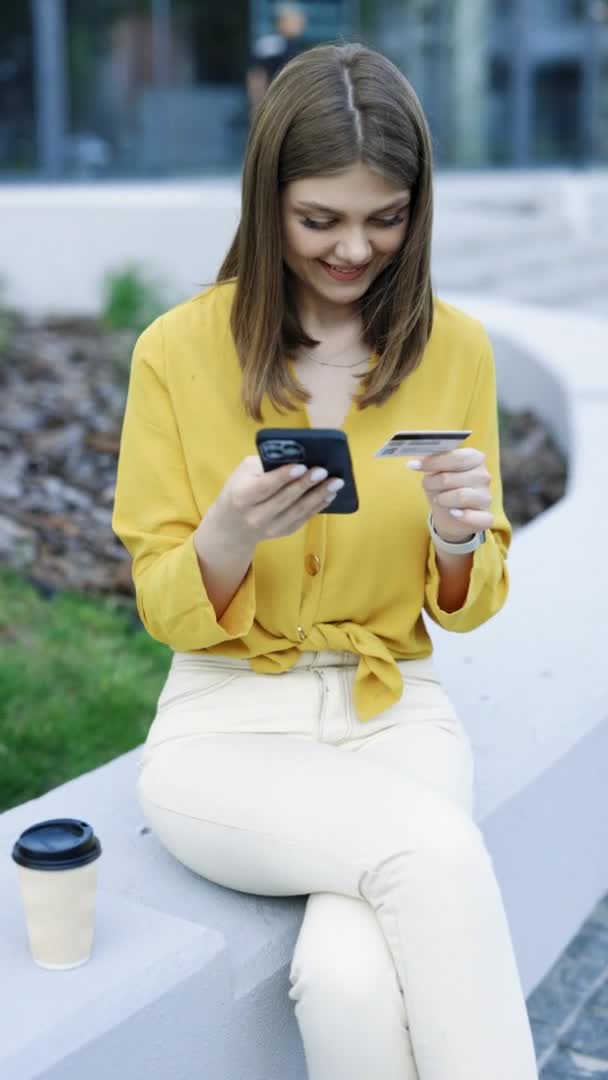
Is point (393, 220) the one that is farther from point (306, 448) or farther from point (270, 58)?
point (270, 58)

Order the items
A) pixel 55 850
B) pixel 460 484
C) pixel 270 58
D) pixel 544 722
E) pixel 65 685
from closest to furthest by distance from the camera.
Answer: pixel 55 850
pixel 460 484
pixel 544 722
pixel 65 685
pixel 270 58

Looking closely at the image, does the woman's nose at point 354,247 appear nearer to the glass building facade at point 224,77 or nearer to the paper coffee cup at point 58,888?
the paper coffee cup at point 58,888

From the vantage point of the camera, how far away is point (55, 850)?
6.01 feet

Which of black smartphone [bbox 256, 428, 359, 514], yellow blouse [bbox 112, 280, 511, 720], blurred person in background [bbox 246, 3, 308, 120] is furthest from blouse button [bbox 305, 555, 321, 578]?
blurred person in background [bbox 246, 3, 308, 120]

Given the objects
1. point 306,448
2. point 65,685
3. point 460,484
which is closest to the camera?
point 306,448

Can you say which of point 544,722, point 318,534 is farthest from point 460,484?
point 544,722

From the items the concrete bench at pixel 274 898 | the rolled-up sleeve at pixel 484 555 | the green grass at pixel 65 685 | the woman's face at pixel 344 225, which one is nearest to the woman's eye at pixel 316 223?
the woman's face at pixel 344 225

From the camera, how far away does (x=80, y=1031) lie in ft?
5.91

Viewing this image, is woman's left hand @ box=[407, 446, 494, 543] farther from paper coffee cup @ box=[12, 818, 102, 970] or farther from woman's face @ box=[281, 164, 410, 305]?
paper coffee cup @ box=[12, 818, 102, 970]

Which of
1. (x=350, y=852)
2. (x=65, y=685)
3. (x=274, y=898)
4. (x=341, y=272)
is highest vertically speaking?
(x=341, y=272)

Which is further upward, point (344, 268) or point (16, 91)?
point (344, 268)

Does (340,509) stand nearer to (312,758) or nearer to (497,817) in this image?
(312,758)

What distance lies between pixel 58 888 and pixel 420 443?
Answer: 796 mm

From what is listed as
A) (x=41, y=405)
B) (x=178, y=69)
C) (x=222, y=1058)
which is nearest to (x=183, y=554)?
→ (x=222, y=1058)
